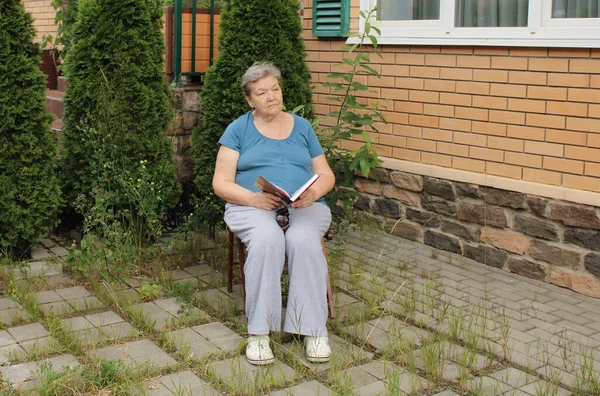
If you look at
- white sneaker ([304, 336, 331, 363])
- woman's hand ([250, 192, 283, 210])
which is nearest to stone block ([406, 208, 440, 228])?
woman's hand ([250, 192, 283, 210])

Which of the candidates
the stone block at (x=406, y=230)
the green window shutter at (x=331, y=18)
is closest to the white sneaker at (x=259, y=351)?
the stone block at (x=406, y=230)

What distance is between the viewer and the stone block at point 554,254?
Answer: 15.9ft

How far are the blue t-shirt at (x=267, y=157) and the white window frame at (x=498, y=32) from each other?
1.62m

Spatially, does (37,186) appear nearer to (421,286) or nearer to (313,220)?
(313,220)

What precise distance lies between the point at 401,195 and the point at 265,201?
7.25 feet

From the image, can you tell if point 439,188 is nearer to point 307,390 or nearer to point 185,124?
point 185,124

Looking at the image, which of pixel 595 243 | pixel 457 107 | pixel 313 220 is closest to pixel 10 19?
pixel 313 220

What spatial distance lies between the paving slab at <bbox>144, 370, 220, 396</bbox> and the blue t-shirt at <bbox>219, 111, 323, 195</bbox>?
1.12m

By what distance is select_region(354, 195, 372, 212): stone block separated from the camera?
20.6ft

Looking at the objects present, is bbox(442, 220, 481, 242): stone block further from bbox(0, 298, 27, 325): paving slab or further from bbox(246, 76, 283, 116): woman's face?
bbox(0, 298, 27, 325): paving slab

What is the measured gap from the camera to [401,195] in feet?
19.7

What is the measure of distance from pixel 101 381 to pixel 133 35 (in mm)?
2807

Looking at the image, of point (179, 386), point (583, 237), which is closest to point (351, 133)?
point (583, 237)

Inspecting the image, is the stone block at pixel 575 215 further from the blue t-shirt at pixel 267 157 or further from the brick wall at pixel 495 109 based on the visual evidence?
the blue t-shirt at pixel 267 157
